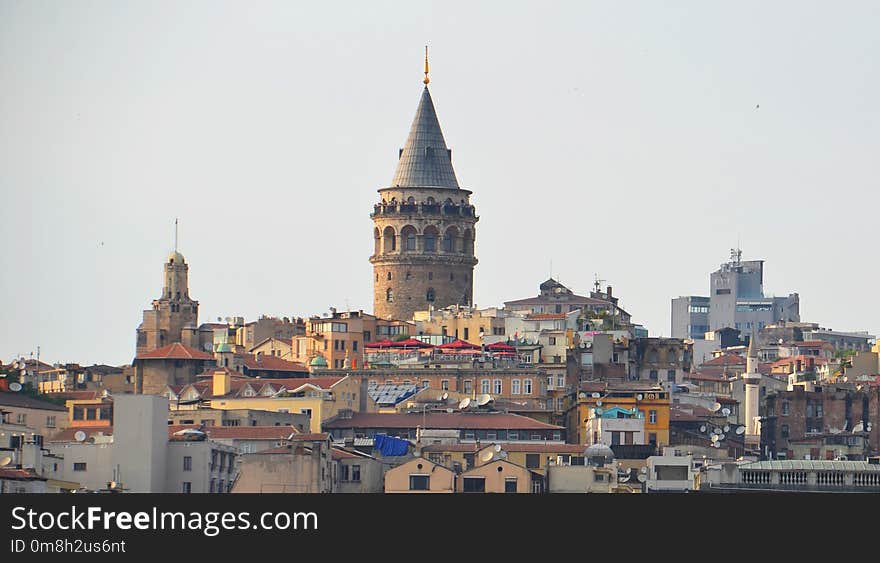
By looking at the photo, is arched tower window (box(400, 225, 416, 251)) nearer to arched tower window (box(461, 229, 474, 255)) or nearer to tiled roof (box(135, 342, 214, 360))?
arched tower window (box(461, 229, 474, 255))

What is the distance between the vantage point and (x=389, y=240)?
192 metres

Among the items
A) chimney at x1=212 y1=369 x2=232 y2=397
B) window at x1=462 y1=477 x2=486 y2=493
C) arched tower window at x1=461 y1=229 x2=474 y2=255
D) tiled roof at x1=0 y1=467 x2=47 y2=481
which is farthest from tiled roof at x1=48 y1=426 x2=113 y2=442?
arched tower window at x1=461 y1=229 x2=474 y2=255

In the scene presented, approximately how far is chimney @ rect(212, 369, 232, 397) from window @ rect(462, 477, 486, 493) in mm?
28456

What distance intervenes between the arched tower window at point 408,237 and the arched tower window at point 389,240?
582 millimetres

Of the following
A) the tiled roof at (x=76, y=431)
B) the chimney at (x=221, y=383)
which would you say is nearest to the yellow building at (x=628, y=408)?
the chimney at (x=221, y=383)

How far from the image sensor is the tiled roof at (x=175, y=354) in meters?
163

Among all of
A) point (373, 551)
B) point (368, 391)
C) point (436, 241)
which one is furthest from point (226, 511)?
point (436, 241)

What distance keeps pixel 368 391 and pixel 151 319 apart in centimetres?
2288

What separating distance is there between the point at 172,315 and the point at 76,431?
42.8 m

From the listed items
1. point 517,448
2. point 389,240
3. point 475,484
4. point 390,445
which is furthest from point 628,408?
point 389,240

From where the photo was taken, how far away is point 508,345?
16675 centimetres

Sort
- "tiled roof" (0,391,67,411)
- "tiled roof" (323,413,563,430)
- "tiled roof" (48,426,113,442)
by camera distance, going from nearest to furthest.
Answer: "tiled roof" (48,426,113,442), "tiled roof" (323,413,563,430), "tiled roof" (0,391,67,411)

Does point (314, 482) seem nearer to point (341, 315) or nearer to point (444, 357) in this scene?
point (444, 357)

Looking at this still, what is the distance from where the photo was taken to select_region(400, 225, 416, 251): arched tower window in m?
191
